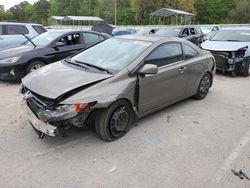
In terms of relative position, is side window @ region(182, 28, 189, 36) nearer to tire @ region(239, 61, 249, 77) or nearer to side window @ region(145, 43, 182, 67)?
tire @ region(239, 61, 249, 77)

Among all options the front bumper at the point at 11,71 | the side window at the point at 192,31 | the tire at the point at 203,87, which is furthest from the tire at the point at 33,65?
the side window at the point at 192,31

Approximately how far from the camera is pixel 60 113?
10.9 ft

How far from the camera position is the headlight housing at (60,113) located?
3.30m

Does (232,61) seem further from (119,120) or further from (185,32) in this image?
(119,120)

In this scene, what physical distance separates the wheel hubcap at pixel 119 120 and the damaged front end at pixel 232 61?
5.59 m

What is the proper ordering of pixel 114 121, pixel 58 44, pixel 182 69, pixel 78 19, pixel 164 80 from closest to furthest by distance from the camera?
pixel 114 121, pixel 164 80, pixel 182 69, pixel 58 44, pixel 78 19

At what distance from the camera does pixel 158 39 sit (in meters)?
4.75

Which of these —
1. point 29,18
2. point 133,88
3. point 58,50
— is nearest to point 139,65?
point 133,88

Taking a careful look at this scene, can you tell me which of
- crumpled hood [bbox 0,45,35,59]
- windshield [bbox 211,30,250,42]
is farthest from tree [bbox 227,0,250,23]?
crumpled hood [bbox 0,45,35,59]

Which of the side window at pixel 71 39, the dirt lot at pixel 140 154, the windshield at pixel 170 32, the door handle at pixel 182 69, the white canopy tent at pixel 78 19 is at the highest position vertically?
the white canopy tent at pixel 78 19

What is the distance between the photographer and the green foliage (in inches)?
2151

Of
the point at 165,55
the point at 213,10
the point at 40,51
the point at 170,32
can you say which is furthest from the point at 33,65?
the point at 213,10

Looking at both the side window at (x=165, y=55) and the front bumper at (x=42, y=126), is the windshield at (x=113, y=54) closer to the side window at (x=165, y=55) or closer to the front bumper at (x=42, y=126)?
the side window at (x=165, y=55)

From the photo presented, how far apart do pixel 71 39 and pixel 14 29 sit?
3645 mm
